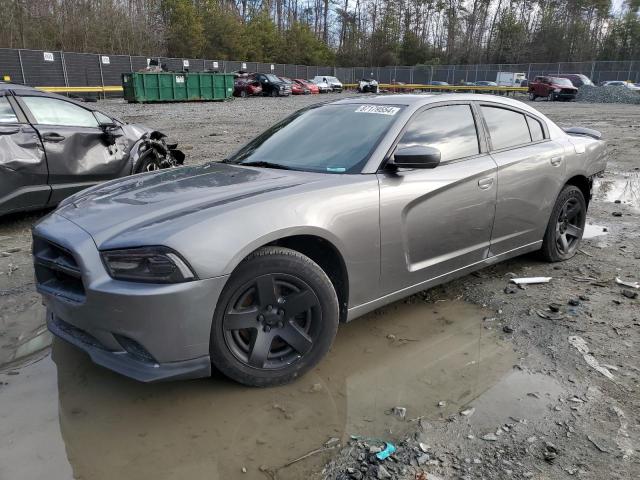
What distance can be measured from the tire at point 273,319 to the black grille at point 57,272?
2.44ft

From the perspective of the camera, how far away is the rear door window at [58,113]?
6.01m

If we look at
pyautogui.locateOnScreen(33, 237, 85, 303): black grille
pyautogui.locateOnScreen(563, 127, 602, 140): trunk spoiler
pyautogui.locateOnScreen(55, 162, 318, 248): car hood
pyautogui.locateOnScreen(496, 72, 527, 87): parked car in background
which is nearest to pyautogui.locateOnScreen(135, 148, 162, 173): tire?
pyautogui.locateOnScreen(55, 162, 318, 248): car hood

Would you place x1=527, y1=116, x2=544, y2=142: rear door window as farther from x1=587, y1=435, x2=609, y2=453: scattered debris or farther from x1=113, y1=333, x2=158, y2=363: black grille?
x1=113, y1=333, x2=158, y2=363: black grille

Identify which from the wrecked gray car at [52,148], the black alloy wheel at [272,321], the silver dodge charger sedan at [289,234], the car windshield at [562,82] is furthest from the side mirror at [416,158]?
the car windshield at [562,82]

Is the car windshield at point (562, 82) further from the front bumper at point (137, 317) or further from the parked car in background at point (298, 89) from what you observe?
the front bumper at point (137, 317)

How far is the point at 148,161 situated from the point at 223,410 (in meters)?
5.26

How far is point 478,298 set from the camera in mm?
4191

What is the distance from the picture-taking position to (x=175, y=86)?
1184 inches

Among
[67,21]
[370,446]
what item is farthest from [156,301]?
[67,21]

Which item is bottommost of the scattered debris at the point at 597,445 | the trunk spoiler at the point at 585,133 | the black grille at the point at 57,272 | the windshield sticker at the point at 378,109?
the scattered debris at the point at 597,445

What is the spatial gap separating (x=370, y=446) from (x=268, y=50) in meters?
66.9

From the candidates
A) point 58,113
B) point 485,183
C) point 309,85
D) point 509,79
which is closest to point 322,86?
point 309,85

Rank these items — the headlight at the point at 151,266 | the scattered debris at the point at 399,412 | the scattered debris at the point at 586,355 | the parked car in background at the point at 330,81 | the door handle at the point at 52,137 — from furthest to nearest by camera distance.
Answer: the parked car in background at the point at 330,81 < the door handle at the point at 52,137 < the scattered debris at the point at 586,355 < the scattered debris at the point at 399,412 < the headlight at the point at 151,266

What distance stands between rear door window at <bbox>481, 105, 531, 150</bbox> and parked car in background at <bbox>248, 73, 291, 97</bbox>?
117 feet
